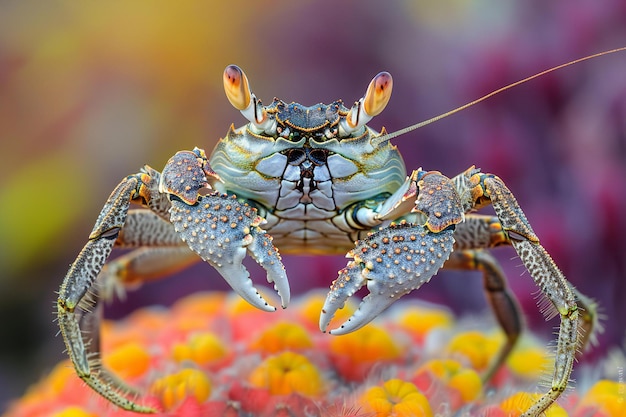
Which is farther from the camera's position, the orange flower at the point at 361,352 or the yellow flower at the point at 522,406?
the orange flower at the point at 361,352

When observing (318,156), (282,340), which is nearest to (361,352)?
(282,340)

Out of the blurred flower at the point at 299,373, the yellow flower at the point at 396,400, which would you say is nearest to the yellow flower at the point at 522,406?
the blurred flower at the point at 299,373

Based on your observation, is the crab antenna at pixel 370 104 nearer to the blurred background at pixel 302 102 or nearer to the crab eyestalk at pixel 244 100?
the crab eyestalk at pixel 244 100

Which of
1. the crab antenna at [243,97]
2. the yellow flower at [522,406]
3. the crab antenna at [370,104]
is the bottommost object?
the yellow flower at [522,406]

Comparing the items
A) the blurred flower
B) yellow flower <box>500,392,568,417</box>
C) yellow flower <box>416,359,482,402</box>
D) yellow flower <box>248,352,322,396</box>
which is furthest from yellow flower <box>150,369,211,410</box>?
yellow flower <box>500,392,568,417</box>

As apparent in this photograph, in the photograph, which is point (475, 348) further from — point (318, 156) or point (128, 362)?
point (128, 362)

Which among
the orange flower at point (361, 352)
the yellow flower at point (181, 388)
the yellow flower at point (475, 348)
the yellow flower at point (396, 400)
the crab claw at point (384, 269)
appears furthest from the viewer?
the yellow flower at point (475, 348)

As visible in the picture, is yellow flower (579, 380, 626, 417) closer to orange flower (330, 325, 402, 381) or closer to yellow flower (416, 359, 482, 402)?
yellow flower (416, 359, 482, 402)

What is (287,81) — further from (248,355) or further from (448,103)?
(248,355)
